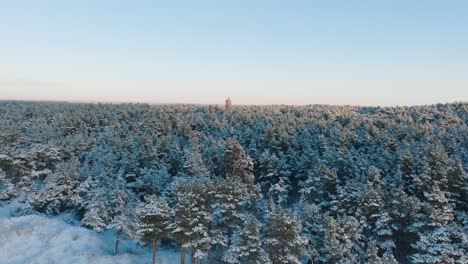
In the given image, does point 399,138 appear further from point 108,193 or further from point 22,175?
point 22,175

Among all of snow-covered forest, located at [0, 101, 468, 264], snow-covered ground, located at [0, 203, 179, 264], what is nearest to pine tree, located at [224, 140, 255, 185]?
snow-covered forest, located at [0, 101, 468, 264]

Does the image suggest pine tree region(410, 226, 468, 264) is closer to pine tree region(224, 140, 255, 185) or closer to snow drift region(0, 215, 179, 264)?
snow drift region(0, 215, 179, 264)

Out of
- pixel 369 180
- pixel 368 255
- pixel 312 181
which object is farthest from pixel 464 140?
pixel 368 255

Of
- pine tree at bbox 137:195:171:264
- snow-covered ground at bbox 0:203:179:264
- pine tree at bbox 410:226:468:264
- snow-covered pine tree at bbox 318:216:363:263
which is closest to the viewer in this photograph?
pine tree at bbox 410:226:468:264

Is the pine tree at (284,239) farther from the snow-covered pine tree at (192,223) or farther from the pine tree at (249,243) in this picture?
the snow-covered pine tree at (192,223)

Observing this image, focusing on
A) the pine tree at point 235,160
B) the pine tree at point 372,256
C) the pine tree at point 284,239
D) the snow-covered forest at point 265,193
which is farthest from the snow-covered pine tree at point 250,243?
the pine tree at point 235,160

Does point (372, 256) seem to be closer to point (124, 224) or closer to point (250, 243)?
point (250, 243)
